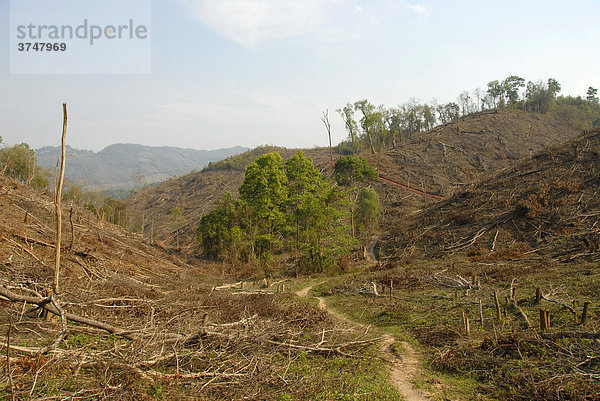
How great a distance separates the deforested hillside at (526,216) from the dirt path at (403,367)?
31.1ft

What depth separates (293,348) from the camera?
746 cm

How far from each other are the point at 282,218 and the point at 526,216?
1460 cm

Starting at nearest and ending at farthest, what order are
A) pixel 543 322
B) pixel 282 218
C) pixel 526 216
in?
pixel 543 322
pixel 526 216
pixel 282 218

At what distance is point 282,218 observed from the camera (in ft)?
79.4

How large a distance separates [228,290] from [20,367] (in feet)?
35.2

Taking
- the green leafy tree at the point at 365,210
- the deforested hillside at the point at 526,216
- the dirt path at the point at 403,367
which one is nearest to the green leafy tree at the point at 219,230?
the green leafy tree at the point at 365,210

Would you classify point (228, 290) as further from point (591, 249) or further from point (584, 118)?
point (584, 118)

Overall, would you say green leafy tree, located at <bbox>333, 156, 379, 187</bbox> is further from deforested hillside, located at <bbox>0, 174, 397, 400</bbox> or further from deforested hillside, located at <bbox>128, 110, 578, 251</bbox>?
deforested hillside, located at <bbox>0, 174, 397, 400</bbox>

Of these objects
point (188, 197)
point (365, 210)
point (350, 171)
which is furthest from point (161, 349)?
point (188, 197)

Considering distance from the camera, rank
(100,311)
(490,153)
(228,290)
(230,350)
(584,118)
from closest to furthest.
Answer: (230,350), (100,311), (228,290), (490,153), (584,118)

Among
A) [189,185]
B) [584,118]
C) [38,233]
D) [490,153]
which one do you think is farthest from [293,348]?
[584,118]

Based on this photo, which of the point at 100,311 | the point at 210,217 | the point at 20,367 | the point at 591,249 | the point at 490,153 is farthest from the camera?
the point at 490,153

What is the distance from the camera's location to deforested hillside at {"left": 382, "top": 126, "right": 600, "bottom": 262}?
17.5m

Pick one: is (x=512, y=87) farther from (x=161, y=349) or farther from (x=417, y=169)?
(x=161, y=349)
